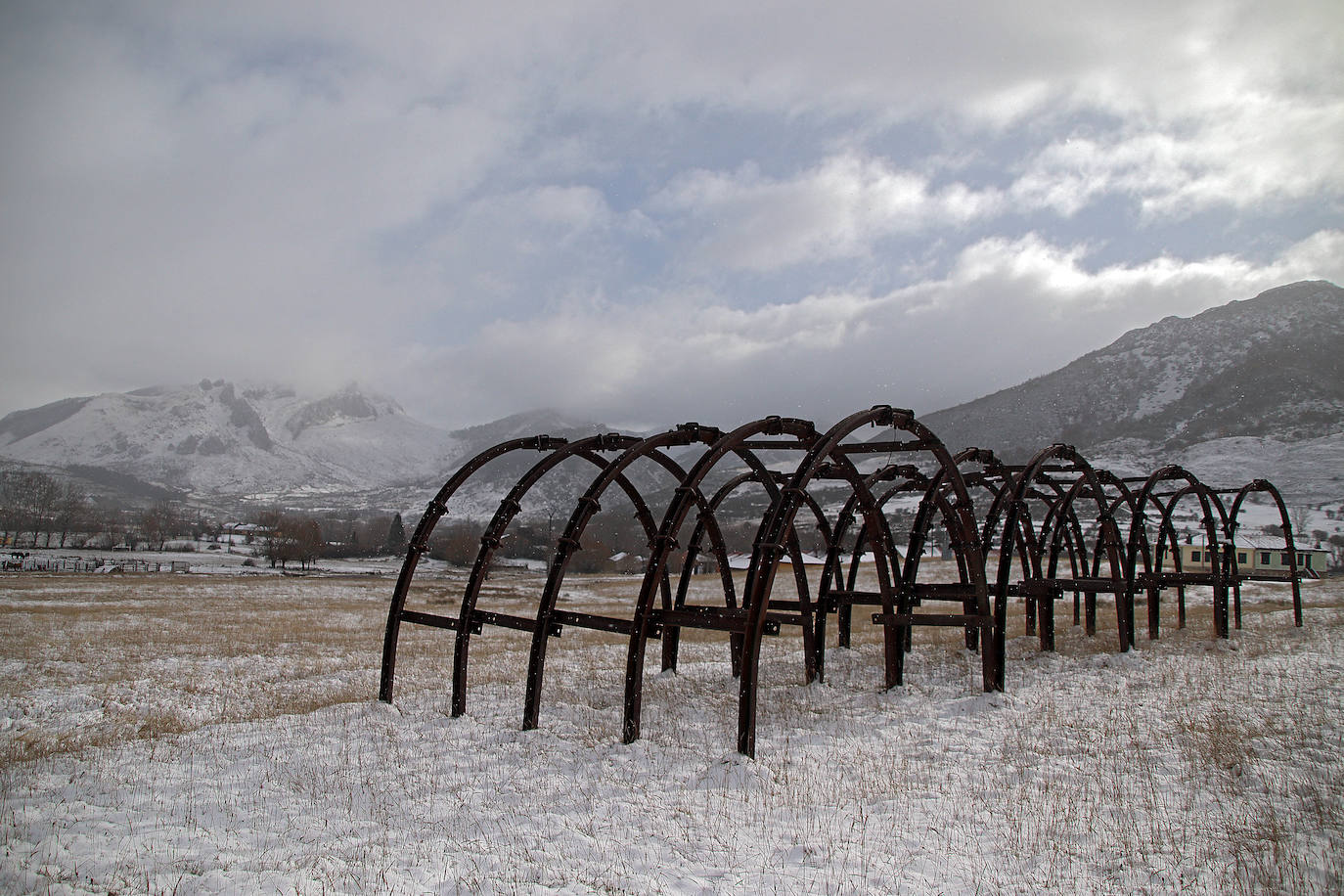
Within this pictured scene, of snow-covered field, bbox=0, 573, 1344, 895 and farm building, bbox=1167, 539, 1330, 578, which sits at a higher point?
snow-covered field, bbox=0, 573, 1344, 895

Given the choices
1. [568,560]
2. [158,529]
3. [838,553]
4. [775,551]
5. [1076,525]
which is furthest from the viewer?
[158,529]

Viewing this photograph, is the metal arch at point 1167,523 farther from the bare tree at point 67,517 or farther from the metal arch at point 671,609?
the bare tree at point 67,517

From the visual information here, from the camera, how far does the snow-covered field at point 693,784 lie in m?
5.94

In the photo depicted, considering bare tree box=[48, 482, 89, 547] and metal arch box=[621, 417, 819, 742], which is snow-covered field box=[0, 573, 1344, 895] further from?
bare tree box=[48, 482, 89, 547]

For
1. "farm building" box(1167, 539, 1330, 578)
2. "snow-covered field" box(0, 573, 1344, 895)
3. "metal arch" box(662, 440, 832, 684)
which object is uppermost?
"metal arch" box(662, 440, 832, 684)

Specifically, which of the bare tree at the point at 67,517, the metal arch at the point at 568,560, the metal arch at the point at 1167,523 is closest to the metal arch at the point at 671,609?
the metal arch at the point at 568,560

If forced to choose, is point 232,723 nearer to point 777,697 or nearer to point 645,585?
point 645,585

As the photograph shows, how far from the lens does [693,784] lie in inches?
323

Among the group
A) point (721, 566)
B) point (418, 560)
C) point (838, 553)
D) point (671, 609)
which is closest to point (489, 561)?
point (418, 560)

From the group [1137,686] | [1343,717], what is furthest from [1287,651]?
[1343,717]

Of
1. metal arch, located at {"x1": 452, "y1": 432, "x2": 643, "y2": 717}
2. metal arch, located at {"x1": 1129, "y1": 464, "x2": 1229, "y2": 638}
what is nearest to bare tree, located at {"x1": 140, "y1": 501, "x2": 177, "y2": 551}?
metal arch, located at {"x1": 452, "y1": 432, "x2": 643, "y2": 717}

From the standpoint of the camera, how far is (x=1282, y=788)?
7.92 m

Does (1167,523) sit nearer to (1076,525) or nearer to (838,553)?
(1076,525)

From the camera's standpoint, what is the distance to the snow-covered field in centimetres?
594
